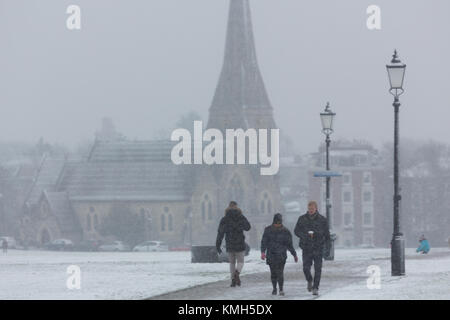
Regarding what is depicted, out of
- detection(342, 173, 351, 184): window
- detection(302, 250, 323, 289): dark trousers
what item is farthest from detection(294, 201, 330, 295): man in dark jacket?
detection(342, 173, 351, 184): window

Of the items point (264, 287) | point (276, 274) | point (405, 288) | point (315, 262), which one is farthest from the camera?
point (264, 287)

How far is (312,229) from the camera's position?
2556 centimetres

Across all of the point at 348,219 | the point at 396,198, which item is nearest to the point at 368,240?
the point at 348,219

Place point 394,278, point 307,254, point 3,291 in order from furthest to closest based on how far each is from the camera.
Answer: point 394,278 < point 3,291 < point 307,254

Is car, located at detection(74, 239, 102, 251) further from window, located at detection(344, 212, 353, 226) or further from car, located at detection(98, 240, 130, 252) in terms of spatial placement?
window, located at detection(344, 212, 353, 226)

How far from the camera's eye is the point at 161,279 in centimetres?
3145

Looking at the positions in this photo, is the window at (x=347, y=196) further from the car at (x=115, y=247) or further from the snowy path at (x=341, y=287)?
the snowy path at (x=341, y=287)

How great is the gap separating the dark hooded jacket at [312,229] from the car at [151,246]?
15476 cm

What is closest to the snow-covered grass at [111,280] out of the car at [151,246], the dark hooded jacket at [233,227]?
the dark hooded jacket at [233,227]

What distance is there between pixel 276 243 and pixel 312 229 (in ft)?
3.44

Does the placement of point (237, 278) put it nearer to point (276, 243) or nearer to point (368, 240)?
point (276, 243)
